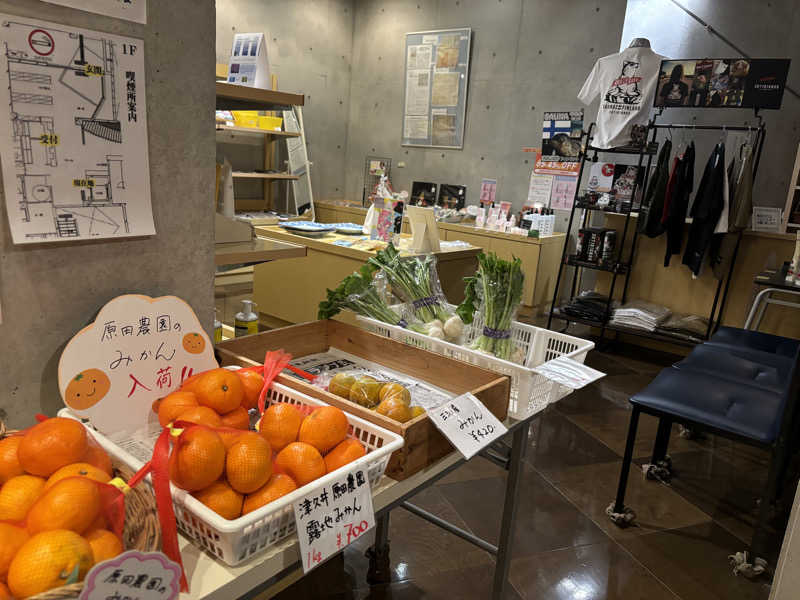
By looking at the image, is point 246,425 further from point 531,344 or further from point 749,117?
point 749,117

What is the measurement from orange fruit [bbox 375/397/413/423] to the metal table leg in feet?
1.83

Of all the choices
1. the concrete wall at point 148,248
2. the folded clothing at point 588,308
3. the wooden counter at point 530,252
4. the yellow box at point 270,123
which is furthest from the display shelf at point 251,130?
the concrete wall at point 148,248

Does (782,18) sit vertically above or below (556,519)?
above

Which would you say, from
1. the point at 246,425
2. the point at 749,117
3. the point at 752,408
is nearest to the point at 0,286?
the point at 246,425

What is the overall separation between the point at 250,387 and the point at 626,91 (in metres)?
4.38

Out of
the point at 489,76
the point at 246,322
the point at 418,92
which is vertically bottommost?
the point at 246,322

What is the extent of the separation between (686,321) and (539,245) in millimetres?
1384

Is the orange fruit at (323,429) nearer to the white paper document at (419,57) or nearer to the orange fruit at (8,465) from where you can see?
the orange fruit at (8,465)

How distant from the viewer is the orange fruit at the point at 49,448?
784 millimetres

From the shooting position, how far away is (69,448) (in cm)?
80

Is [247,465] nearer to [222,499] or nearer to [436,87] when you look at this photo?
[222,499]

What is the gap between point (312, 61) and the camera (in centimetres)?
675

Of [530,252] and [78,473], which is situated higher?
[78,473]

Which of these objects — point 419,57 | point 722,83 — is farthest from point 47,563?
point 419,57
